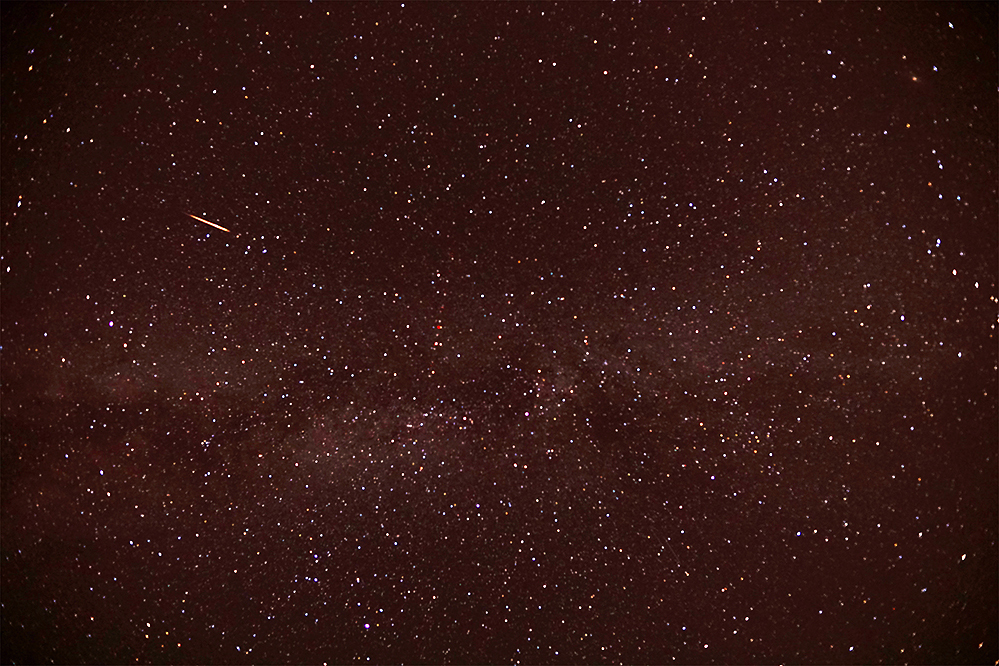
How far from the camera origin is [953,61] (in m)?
0.55

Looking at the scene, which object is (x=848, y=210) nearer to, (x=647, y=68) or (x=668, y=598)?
(x=647, y=68)

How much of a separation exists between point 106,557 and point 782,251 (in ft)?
1.91

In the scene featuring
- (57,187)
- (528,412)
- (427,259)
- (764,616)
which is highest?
(57,187)

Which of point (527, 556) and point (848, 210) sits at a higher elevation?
point (848, 210)

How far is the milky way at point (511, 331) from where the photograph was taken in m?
0.53

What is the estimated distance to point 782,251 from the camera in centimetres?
52

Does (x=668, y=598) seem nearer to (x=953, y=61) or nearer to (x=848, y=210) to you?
(x=848, y=210)

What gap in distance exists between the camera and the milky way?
0.53 meters

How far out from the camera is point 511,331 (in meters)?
0.54

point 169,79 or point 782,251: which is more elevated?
point 169,79

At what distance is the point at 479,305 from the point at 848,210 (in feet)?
0.94

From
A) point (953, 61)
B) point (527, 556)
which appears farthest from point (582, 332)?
point (953, 61)

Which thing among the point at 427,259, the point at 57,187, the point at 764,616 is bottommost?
the point at 764,616

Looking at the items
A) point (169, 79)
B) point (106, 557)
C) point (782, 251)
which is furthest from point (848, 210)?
point (106, 557)
